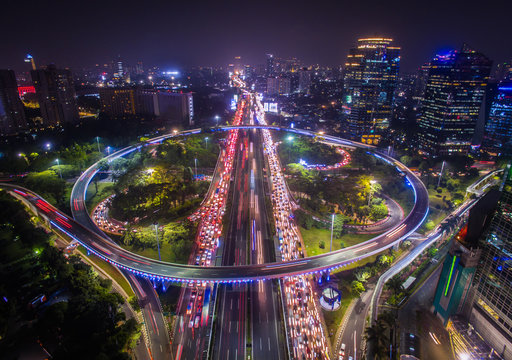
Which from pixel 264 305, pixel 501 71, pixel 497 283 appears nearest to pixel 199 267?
pixel 264 305

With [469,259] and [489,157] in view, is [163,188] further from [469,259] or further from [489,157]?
[489,157]

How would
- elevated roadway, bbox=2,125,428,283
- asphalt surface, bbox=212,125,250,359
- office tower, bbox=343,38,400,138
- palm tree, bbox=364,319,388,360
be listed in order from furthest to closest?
office tower, bbox=343,38,400,138, elevated roadway, bbox=2,125,428,283, asphalt surface, bbox=212,125,250,359, palm tree, bbox=364,319,388,360

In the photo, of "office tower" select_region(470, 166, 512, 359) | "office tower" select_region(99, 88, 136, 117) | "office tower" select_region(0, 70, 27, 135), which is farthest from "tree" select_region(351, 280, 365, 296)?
"office tower" select_region(99, 88, 136, 117)

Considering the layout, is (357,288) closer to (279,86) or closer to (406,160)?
(406,160)

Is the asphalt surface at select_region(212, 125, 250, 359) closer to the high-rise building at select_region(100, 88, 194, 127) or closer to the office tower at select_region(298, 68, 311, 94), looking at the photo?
the high-rise building at select_region(100, 88, 194, 127)

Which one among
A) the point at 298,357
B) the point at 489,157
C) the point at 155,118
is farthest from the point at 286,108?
the point at 298,357
